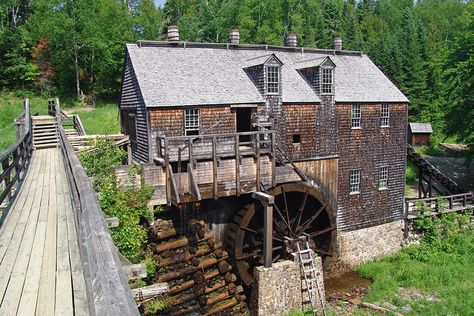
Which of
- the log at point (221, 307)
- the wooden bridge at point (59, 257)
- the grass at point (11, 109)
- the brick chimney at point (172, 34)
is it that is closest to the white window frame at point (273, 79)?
the brick chimney at point (172, 34)

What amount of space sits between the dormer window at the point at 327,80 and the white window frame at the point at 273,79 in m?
2.26

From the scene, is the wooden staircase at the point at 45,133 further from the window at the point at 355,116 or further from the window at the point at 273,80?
the window at the point at 355,116

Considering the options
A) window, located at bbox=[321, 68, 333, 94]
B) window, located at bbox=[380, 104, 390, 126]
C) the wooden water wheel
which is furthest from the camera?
window, located at bbox=[380, 104, 390, 126]

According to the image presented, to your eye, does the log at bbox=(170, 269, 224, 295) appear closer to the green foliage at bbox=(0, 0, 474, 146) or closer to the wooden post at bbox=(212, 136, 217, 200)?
the wooden post at bbox=(212, 136, 217, 200)

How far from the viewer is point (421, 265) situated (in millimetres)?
18000

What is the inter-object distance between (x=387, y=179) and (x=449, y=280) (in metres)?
5.14

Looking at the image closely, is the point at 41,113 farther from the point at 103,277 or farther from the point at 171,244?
the point at 103,277

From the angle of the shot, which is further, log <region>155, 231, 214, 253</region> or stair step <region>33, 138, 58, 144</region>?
stair step <region>33, 138, 58, 144</region>

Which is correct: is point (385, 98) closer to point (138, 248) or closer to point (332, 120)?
point (332, 120)

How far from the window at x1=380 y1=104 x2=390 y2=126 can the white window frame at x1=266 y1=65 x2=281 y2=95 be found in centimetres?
593

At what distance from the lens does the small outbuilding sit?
37.7 m

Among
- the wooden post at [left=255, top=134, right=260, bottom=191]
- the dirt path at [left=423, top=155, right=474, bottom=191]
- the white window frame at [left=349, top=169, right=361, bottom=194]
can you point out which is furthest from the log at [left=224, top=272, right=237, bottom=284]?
the dirt path at [left=423, top=155, right=474, bottom=191]

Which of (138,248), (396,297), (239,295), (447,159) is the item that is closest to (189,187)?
(138,248)

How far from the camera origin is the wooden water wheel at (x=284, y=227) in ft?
46.0
